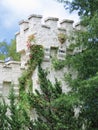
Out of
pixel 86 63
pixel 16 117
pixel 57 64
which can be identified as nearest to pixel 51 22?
pixel 57 64

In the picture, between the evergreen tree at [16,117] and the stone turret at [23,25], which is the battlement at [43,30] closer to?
the stone turret at [23,25]

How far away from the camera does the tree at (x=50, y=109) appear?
15.6m

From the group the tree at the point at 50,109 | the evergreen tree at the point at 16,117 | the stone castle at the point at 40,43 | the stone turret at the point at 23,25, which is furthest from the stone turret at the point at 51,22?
the evergreen tree at the point at 16,117

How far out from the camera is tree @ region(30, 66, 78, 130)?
15.6 metres

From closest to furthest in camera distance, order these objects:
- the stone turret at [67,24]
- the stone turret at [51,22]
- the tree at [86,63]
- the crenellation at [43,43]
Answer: the tree at [86,63], the crenellation at [43,43], the stone turret at [51,22], the stone turret at [67,24]

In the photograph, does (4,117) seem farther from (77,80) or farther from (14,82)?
(77,80)

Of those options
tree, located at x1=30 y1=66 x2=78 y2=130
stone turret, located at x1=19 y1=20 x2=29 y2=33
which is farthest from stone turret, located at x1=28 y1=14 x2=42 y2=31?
tree, located at x1=30 y1=66 x2=78 y2=130

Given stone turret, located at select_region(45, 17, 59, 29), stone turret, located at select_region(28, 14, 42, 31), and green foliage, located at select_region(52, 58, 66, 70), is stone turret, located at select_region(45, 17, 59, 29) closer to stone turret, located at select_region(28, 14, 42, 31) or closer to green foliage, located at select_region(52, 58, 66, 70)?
stone turret, located at select_region(28, 14, 42, 31)

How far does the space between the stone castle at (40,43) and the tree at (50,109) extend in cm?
55

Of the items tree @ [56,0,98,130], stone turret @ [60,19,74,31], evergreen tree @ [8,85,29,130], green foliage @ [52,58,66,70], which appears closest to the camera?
tree @ [56,0,98,130]

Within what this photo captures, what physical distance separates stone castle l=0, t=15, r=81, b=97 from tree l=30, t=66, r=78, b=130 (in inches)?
21.8

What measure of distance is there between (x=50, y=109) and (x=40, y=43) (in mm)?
2213

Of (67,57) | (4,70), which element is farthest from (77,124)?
(4,70)

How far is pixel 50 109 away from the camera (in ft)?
52.2
